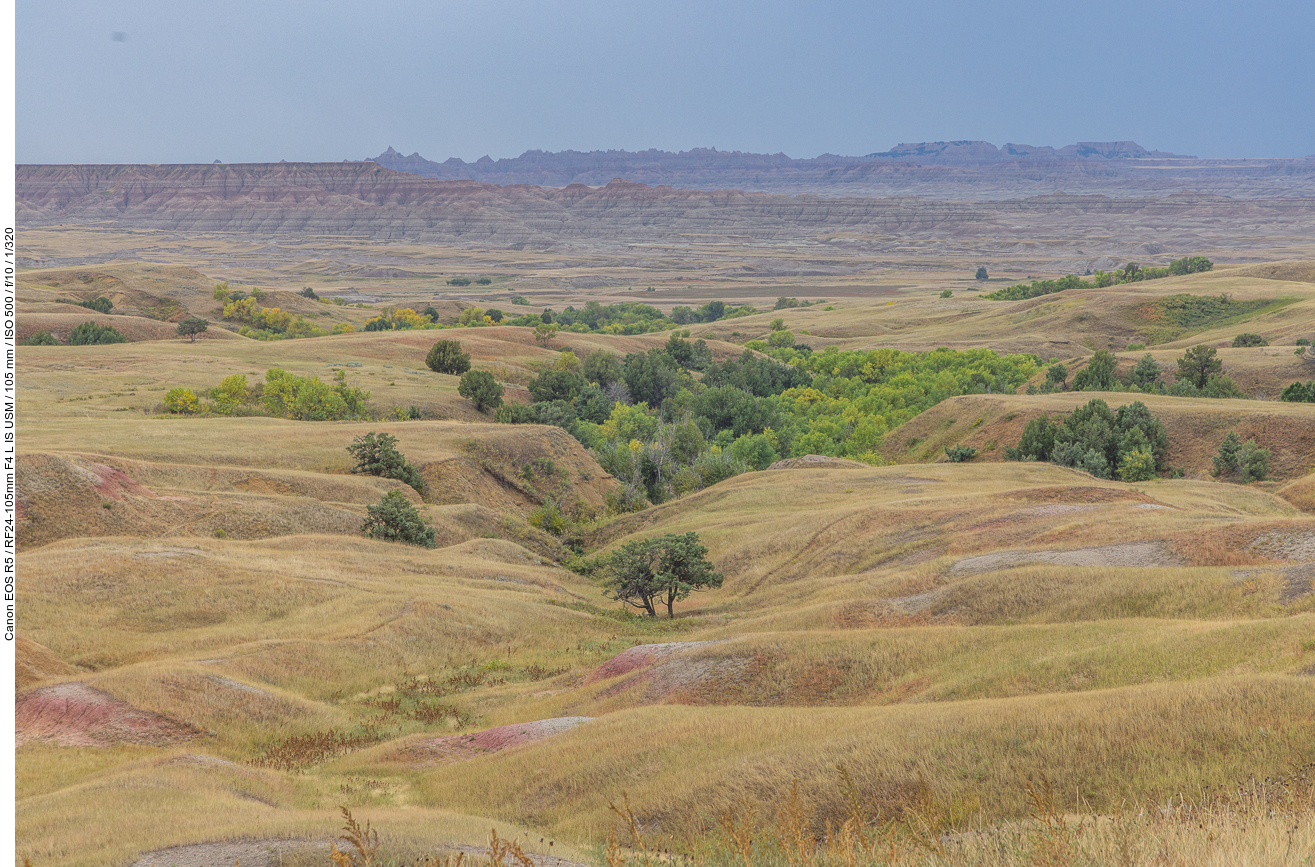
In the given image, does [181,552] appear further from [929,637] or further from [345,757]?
[929,637]

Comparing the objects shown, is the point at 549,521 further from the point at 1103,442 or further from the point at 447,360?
the point at 447,360

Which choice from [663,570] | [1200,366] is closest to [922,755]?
[663,570]

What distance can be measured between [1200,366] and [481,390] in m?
55.4

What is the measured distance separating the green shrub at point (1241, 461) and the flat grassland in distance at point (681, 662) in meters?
1.84

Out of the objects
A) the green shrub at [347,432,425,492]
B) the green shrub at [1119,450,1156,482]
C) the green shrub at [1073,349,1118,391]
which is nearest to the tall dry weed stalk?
the green shrub at [347,432,425,492]

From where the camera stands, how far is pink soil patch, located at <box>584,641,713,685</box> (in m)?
22.8

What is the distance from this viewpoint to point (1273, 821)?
7.88 m

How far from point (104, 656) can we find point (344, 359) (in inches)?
2689

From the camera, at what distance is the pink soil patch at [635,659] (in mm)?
22766

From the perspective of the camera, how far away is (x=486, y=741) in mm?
18312

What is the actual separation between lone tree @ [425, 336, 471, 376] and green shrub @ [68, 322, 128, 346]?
32385 mm

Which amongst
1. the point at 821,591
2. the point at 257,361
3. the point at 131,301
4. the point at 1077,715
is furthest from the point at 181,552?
the point at 131,301

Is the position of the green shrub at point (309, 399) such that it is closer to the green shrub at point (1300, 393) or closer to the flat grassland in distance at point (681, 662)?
the flat grassland in distance at point (681, 662)

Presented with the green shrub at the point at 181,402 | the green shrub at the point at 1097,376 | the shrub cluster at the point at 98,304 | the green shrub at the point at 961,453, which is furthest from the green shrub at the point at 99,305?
the green shrub at the point at 1097,376
